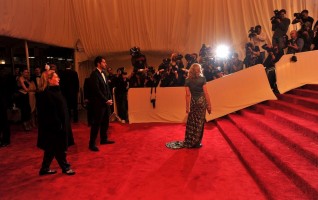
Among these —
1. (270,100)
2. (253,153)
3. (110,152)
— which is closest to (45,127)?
(110,152)

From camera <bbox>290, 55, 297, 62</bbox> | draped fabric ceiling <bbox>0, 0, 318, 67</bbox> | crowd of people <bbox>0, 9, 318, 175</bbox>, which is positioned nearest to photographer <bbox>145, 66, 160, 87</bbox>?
crowd of people <bbox>0, 9, 318, 175</bbox>

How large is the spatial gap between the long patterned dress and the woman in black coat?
2198 mm

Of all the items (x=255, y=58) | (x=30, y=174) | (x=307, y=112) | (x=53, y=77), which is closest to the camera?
(x=53, y=77)

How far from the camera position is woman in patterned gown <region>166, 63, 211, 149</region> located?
16.4 ft

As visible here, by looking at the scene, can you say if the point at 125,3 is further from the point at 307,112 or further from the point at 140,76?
the point at 307,112

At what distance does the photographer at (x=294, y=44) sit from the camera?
671 centimetres

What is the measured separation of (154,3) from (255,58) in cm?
487

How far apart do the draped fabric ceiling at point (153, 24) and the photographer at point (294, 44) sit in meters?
2.98

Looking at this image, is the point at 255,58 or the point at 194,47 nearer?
the point at 255,58

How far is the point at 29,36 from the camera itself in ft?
27.7

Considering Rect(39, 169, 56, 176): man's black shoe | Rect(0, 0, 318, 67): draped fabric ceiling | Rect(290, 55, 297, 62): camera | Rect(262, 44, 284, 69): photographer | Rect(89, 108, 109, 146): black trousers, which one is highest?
Rect(0, 0, 318, 67): draped fabric ceiling

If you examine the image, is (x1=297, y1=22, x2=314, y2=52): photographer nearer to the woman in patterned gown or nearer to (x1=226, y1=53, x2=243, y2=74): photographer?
(x1=226, y1=53, x2=243, y2=74): photographer

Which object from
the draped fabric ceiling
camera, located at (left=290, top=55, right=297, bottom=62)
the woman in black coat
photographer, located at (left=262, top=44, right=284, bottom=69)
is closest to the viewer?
the woman in black coat

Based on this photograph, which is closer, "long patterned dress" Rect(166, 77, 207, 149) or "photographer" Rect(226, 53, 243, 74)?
"long patterned dress" Rect(166, 77, 207, 149)
